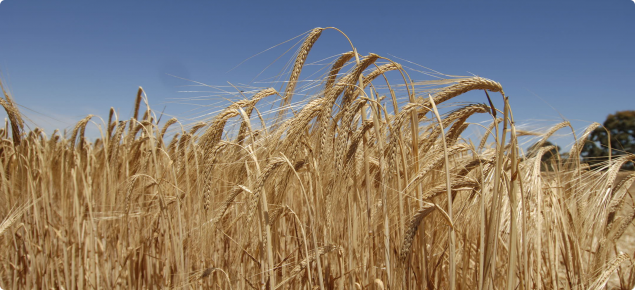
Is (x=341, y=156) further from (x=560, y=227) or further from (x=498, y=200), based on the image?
(x=560, y=227)

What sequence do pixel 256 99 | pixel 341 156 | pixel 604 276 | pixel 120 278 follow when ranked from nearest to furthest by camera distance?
pixel 341 156 → pixel 604 276 → pixel 256 99 → pixel 120 278

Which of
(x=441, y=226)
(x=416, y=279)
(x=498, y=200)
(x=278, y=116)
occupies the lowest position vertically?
(x=416, y=279)

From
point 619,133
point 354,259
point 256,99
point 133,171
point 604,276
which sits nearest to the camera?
point 604,276

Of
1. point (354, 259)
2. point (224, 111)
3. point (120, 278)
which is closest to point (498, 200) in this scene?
point (354, 259)

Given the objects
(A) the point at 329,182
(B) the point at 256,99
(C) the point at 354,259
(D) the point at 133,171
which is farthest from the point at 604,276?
(D) the point at 133,171

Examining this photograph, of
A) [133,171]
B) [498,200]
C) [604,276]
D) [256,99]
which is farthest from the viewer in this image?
[133,171]

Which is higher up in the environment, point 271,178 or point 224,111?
point 224,111

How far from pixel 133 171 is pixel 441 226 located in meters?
2.78

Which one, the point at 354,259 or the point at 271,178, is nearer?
the point at 271,178

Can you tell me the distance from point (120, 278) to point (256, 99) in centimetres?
166

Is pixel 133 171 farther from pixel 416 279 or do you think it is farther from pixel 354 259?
pixel 416 279

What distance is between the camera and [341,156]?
1483mm

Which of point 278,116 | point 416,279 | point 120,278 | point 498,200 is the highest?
point 278,116

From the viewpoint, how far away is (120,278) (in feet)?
8.16
